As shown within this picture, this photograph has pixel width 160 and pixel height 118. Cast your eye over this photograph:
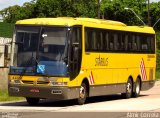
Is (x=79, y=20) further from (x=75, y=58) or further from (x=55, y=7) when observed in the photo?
(x=55, y=7)

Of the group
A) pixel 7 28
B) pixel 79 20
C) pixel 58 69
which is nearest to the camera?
pixel 58 69

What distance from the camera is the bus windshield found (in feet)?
66.9

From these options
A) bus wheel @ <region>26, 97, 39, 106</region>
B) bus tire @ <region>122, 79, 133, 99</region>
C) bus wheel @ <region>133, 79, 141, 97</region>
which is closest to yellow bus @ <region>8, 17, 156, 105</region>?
bus wheel @ <region>26, 97, 39, 106</region>

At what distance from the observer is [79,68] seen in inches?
840

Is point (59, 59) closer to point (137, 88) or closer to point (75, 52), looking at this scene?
point (75, 52)

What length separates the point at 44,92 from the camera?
20438 mm

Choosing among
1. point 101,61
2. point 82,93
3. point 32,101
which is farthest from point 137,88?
point 32,101

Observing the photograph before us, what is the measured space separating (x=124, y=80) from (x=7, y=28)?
13427 millimetres

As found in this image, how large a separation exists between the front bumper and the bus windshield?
20.8 inches

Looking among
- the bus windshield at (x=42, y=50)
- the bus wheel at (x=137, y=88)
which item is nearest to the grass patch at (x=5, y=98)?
the bus windshield at (x=42, y=50)

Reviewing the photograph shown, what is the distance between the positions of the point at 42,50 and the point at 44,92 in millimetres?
1464

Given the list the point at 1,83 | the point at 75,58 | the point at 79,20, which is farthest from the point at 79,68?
the point at 1,83

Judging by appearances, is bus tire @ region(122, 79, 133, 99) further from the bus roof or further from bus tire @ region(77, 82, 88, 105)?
bus tire @ region(77, 82, 88, 105)

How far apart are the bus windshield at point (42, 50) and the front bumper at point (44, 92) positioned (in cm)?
53
